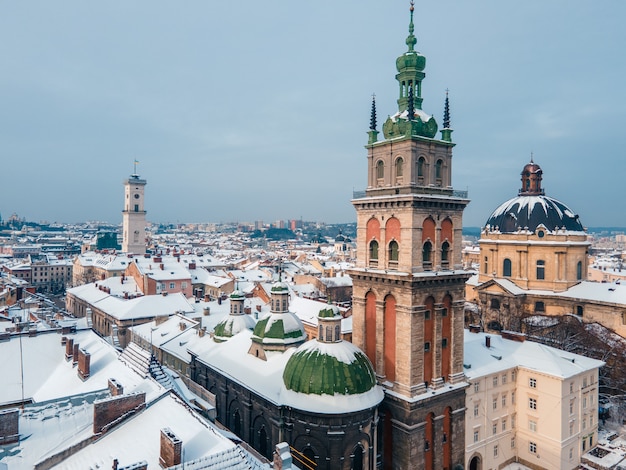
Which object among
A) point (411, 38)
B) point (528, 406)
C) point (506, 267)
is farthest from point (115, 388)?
point (506, 267)

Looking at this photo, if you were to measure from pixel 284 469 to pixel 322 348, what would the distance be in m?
11.9

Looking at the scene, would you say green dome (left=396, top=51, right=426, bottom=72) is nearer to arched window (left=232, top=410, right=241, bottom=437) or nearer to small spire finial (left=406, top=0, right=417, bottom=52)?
small spire finial (left=406, top=0, right=417, bottom=52)

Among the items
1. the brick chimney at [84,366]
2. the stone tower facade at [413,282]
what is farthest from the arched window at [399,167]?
the brick chimney at [84,366]

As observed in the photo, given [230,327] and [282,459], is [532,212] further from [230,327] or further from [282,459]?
[282,459]

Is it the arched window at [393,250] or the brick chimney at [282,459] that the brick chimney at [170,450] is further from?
the arched window at [393,250]

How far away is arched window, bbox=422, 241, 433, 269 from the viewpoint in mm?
30987

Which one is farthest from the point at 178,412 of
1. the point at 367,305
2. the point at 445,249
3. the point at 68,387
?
the point at 445,249

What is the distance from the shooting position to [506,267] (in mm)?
69188

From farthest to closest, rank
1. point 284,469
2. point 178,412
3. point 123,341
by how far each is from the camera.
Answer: point 123,341 < point 178,412 < point 284,469

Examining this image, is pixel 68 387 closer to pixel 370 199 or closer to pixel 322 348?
pixel 322 348

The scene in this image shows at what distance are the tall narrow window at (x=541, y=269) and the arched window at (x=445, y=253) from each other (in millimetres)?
40543

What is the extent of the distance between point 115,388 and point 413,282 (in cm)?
1887

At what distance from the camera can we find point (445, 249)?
32.2m

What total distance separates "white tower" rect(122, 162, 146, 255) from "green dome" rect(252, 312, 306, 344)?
102 meters
